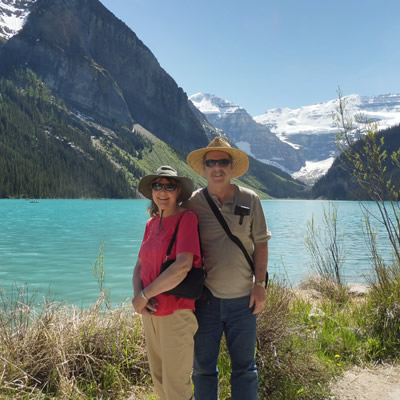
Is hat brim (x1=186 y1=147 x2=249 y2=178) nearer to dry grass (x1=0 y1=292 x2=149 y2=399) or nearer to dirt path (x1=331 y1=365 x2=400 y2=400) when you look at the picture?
dry grass (x1=0 y1=292 x2=149 y2=399)

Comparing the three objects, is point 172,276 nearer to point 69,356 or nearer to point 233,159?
point 233,159

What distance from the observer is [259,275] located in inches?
117

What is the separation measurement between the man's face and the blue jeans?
39.4 inches

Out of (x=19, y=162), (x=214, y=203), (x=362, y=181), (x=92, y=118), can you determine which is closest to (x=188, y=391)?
(x=214, y=203)

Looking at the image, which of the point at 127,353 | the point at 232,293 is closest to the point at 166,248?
the point at 232,293

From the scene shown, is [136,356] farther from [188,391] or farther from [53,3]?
[53,3]

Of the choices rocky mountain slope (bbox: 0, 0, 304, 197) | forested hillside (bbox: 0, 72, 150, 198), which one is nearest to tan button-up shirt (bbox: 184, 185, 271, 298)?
forested hillside (bbox: 0, 72, 150, 198)

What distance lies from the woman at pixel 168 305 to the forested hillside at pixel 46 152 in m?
113

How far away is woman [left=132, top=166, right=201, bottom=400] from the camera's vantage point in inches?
105

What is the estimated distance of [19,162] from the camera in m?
110

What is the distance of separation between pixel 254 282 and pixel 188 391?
1010mm

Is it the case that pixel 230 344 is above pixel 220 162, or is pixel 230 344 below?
below

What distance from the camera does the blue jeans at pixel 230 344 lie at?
296cm

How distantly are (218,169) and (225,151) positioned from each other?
21cm
